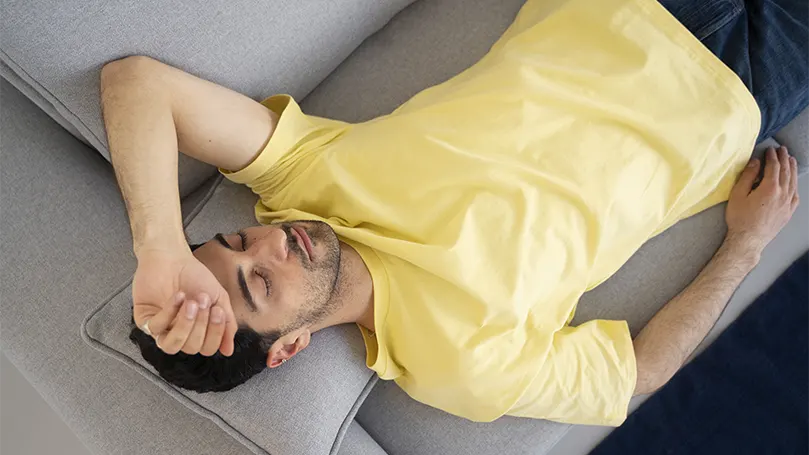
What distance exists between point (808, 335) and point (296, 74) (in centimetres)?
160

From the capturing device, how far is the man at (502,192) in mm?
1118

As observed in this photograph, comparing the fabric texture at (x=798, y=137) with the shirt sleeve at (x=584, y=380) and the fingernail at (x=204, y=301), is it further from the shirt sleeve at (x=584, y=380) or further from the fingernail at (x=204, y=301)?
the fingernail at (x=204, y=301)

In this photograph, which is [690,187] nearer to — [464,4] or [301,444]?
[464,4]

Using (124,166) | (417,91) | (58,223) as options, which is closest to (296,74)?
(417,91)

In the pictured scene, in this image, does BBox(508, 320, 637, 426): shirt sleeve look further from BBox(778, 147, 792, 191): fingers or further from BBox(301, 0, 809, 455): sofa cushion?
BBox(778, 147, 792, 191): fingers

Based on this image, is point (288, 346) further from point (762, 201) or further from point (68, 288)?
point (762, 201)

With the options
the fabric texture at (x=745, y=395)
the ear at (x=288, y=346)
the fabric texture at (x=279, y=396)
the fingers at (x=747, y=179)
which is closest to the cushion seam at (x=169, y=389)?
the fabric texture at (x=279, y=396)

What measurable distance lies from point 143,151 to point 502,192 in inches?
26.0

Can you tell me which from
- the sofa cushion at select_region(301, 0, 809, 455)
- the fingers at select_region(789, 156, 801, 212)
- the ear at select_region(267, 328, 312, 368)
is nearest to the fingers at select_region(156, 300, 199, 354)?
the ear at select_region(267, 328, 312, 368)

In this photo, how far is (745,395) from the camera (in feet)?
5.60

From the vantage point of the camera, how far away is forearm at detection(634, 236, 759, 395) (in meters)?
1.29

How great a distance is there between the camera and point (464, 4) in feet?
4.91

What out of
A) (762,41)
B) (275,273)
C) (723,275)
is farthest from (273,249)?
(762,41)

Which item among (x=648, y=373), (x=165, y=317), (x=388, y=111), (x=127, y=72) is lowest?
(x=648, y=373)
